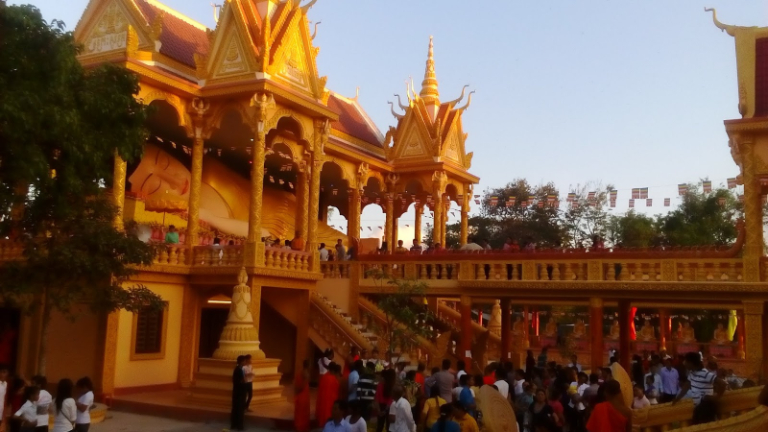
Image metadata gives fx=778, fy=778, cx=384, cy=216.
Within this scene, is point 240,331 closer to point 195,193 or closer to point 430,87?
point 195,193

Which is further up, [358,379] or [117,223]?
[117,223]

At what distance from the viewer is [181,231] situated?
63.2 feet

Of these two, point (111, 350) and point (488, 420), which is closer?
point (488, 420)

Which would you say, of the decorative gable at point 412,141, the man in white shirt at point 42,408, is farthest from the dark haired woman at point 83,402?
the decorative gable at point 412,141

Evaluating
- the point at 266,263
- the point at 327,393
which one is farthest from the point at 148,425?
the point at 266,263

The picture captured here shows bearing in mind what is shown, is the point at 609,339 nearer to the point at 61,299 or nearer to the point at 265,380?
the point at 265,380

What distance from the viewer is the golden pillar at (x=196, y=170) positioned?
18.2m

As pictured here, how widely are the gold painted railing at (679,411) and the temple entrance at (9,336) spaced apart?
14505 mm

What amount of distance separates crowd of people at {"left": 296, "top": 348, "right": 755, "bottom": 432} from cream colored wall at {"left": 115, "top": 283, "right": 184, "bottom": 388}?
4711 millimetres

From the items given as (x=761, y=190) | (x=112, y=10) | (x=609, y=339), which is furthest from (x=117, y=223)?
(x=609, y=339)

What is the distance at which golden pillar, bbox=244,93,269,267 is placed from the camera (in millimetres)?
17266

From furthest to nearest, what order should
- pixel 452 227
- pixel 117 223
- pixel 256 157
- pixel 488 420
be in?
pixel 452 227
pixel 256 157
pixel 117 223
pixel 488 420

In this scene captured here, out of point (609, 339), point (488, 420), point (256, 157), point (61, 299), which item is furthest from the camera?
point (609, 339)

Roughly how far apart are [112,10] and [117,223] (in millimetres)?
5448
